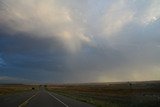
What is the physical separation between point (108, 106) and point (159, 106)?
6678 mm

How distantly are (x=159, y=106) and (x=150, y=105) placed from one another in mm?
1569

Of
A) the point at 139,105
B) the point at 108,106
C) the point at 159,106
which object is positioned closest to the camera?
the point at 159,106

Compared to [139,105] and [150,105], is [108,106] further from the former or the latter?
[150,105]

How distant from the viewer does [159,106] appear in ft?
69.2

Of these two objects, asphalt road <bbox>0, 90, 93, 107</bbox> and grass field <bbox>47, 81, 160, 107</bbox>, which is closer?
grass field <bbox>47, 81, 160, 107</bbox>

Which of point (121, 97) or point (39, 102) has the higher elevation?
point (121, 97)

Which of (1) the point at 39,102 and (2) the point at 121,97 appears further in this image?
(2) the point at 121,97

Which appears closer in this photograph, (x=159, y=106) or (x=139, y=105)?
(x=159, y=106)

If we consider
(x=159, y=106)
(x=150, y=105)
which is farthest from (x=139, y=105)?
(x=159, y=106)

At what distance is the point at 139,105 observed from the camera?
24234mm

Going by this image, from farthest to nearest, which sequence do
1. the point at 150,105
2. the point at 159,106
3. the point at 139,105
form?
the point at 139,105, the point at 150,105, the point at 159,106

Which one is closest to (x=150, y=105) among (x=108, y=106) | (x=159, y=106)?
(x=159, y=106)

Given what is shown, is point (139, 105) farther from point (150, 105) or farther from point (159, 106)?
point (159, 106)

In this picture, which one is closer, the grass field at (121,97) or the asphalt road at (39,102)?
the grass field at (121,97)
